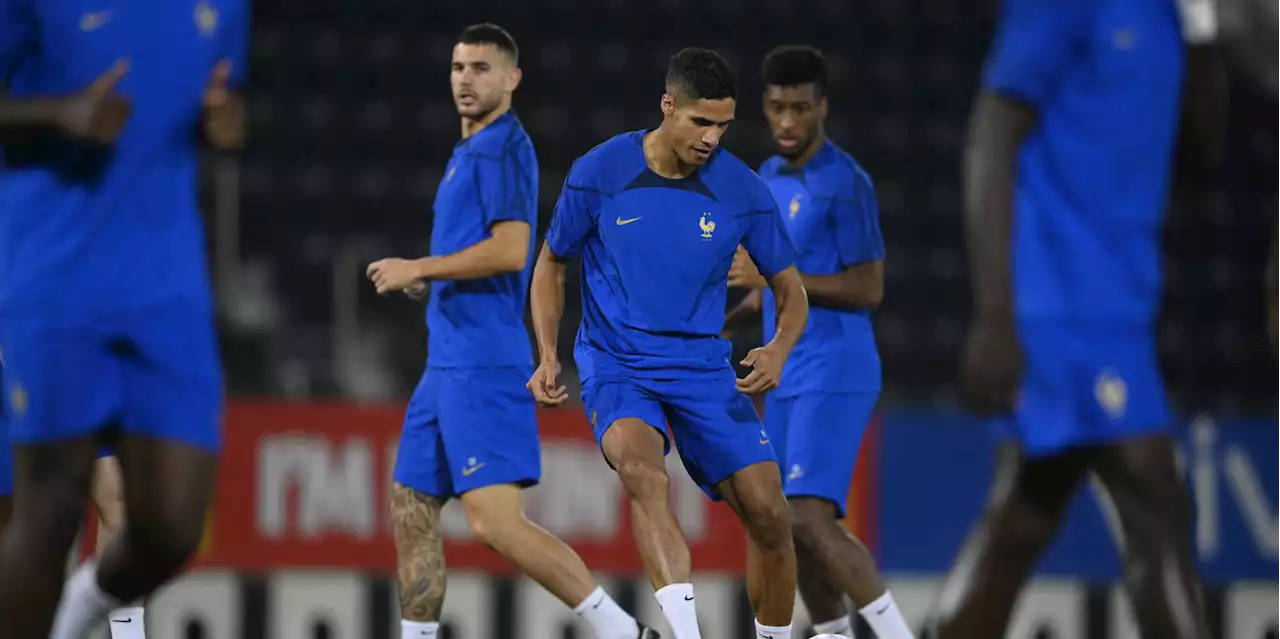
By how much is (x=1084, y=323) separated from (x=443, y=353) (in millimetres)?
2294

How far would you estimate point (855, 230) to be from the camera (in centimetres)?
603

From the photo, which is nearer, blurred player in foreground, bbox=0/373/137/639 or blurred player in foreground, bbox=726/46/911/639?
blurred player in foreground, bbox=0/373/137/639

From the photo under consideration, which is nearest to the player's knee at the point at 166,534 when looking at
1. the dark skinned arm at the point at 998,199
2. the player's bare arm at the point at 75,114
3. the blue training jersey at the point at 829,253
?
the player's bare arm at the point at 75,114

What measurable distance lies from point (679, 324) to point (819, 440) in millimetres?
1016

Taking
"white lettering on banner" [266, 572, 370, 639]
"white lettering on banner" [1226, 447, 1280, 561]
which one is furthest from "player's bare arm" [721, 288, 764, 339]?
"white lettering on banner" [1226, 447, 1280, 561]

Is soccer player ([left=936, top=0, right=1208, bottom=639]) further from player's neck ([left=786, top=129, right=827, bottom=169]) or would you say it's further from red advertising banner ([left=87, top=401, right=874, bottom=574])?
red advertising banner ([left=87, top=401, right=874, bottom=574])

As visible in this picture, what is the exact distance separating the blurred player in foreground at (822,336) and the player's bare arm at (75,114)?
→ 8.73 feet

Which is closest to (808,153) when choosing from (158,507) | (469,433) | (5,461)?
(469,433)

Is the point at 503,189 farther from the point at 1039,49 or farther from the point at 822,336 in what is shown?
the point at 1039,49

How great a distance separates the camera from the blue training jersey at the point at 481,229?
18.7 ft

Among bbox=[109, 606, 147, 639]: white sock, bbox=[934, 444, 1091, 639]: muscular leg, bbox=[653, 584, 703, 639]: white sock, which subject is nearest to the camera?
bbox=[934, 444, 1091, 639]: muscular leg

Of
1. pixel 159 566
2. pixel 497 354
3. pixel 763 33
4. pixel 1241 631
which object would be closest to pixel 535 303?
pixel 497 354

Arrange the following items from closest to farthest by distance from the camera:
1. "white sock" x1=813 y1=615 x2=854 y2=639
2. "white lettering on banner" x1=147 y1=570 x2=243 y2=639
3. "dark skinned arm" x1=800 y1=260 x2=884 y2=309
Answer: "dark skinned arm" x1=800 y1=260 x2=884 y2=309 → "white sock" x1=813 y1=615 x2=854 y2=639 → "white lettering on banner" x1=147 y1=570 x2=243 y2=639

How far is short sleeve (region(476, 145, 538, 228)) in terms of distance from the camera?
568 cm
